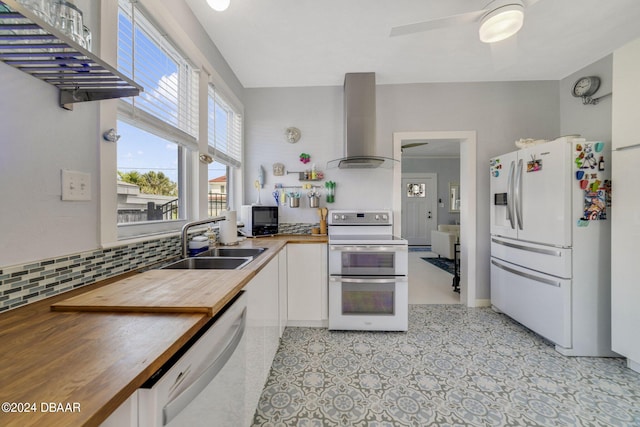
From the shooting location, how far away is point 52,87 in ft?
2.90

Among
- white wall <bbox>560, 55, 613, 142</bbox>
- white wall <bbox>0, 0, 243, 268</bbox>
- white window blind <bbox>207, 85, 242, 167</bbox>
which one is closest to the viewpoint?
white wall <bbox>0, 0, 243, 268</bbox>

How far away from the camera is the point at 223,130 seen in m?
2.45

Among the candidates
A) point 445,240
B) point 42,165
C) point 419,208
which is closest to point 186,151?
point 42,165

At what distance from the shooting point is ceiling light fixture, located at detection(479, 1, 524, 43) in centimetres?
147

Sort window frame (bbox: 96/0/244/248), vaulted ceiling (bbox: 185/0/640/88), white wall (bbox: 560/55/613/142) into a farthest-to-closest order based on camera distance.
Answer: white wall (bbox: 560/55/613/142), vaulted ceiling (bbox: 185/0/640/88), window frame (bbox: 96/0/244/248)

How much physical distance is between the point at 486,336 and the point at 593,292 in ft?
2.76

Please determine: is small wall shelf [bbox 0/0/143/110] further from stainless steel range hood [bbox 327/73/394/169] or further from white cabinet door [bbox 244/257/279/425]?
stainless steel range hood [bbox 327/73/394/169]

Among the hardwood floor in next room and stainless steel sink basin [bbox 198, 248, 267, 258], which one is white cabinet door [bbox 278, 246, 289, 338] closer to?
stainless steel sink basin [bbox 198, 248, 267, 258]

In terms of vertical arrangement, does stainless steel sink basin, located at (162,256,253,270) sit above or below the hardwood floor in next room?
above

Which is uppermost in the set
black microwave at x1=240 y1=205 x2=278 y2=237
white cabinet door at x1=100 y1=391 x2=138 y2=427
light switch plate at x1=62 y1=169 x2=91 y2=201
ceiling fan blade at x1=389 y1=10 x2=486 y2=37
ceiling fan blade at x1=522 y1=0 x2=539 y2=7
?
ceiling fan blade at x1=522 y1=0 x2=539 y2=7

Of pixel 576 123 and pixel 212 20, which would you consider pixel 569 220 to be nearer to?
pixel 576 123

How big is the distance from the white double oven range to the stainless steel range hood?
3.23 feet

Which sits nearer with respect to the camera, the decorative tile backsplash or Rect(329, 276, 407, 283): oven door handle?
the decorative tile backsplash

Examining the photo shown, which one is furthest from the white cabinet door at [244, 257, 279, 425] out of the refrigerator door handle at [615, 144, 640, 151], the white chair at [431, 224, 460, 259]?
the white chair at [431, 224, 460, 259]
